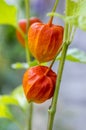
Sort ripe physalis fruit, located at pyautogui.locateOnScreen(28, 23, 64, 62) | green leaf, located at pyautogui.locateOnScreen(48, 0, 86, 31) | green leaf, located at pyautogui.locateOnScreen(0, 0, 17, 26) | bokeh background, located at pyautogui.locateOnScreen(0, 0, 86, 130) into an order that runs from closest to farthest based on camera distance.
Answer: green leaf, located at pyautogui.locateOnScreen(48, 0, 86, 31) → ripe physalis fruit, located at pyautogui.locateOnScreen(28, 23, 64, 62) → green leaf, located at pyautogui.locateOnScreen(0, 0, 17, 26) → bokeh background, located at pyautogui.locateOnScreen(0, 0, 86, 130)

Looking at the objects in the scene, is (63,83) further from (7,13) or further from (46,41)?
(46,41)

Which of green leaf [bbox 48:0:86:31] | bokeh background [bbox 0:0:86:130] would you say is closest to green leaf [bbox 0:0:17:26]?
green leaf [bbox 48:0:86:31]

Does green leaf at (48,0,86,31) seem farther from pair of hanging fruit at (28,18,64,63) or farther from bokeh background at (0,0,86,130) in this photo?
bokeh background at (0,0,86,130)

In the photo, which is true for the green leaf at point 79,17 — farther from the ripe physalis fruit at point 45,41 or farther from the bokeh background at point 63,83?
the bokeh background at point 63,83

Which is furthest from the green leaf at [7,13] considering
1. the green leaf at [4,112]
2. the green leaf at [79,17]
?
the green leaf at [79,17]

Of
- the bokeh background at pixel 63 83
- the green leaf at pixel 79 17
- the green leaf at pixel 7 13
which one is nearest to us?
the green leaf at pixel 79 17
